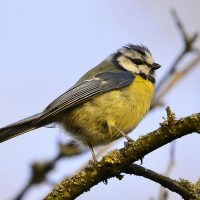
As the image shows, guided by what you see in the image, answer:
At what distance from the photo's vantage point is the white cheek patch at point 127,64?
4.35 metres

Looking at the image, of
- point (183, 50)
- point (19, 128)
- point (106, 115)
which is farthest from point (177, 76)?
point (19, 128)

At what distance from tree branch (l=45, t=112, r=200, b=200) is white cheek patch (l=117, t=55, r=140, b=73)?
85.8 inches

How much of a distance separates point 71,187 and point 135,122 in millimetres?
1697

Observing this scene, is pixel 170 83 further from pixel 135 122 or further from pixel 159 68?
pixel 159 68

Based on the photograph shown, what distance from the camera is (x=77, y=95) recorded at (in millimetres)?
3889

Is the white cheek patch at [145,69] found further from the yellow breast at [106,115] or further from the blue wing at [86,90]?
the yellow breast at [106,115]

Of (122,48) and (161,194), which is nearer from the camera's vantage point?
(161,194)

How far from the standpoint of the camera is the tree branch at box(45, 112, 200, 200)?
1944 millimetres

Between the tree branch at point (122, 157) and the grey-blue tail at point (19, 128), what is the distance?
130cm

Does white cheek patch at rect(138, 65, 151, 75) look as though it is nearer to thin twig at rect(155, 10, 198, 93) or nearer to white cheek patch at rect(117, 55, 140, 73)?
white cheek patch at rect(117, 55, 140, 73)

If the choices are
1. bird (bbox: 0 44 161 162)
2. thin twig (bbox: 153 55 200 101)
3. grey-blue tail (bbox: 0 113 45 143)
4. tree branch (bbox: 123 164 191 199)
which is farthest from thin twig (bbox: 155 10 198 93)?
grey-blue tail (bbox: 0 113 45 143)

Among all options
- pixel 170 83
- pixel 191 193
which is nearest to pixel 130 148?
pixel 191 193

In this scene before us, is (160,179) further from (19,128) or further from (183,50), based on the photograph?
(19,128)

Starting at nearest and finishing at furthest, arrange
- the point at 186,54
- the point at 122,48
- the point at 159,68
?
1. the point at 186,54
2. the point at 159,68
3. the point at 122,48
